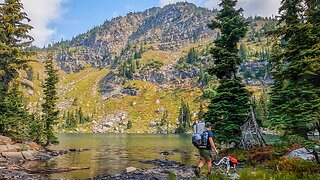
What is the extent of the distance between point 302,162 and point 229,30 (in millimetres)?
22852

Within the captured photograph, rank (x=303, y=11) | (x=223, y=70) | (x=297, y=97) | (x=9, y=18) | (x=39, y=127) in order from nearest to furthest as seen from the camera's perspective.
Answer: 1. (x=297, y=97)
2. (x=303, y=11)
3. (x=223, y=70)
4. (x=9, y=18)
5. (x=39, y=127)

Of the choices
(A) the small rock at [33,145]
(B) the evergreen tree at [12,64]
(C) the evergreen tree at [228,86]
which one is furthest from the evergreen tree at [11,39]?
(C) the evergreen tree at [228,86]

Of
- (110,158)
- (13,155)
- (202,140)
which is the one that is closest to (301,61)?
(202,140)

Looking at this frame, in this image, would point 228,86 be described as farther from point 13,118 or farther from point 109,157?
point 13,118

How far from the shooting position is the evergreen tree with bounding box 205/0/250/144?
112 ft

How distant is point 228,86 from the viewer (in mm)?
35875

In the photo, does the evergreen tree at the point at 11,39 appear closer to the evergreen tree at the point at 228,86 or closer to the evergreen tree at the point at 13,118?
the evergreen tree at the point at 13,118

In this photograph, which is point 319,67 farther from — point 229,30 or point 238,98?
point 229,30

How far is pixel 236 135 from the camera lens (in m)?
34.5

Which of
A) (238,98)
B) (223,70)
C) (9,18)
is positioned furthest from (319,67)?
(9,18)

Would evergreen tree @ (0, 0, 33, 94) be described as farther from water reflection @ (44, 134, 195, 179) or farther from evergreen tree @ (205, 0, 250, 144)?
evergreen tree @ (205, 0, 250, 144)

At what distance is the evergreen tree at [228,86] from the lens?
34.0m

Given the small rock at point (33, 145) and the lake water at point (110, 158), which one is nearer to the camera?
the lake water at point (110, 158)

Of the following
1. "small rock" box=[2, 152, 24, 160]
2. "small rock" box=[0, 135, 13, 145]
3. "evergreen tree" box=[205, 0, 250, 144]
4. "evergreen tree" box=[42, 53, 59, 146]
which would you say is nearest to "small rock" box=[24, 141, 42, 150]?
"small rock" box=[0, 135, 13, 145]
